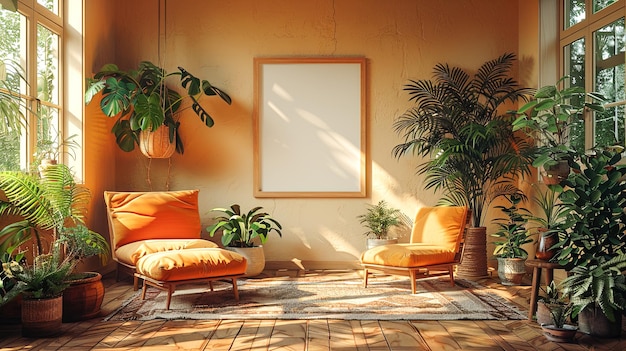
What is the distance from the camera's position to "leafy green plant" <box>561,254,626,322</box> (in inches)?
136

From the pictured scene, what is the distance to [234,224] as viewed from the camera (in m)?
5.76

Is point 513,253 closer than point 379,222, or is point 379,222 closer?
point 513,253

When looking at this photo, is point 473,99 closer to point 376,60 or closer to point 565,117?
point 376,60

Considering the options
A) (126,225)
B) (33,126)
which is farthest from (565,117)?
(33,126)

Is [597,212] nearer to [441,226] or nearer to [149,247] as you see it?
[441,226]

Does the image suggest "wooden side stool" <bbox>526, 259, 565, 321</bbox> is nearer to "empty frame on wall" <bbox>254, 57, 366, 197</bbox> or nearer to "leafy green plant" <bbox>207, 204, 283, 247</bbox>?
"leafy green plant" <bbox>207, 204, 283, 247</bbox>

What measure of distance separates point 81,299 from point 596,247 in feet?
10.8

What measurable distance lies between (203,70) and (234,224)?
1.80m

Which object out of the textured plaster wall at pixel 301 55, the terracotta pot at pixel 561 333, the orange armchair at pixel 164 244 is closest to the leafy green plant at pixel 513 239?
the textured plaster wall at pixel 301 55

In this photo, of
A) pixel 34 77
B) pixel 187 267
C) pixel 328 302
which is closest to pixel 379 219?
pixel 328 302

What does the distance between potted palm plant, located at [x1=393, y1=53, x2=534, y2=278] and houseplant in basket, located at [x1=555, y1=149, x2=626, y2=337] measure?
5.30ft

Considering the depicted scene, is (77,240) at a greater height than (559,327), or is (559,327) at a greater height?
(77,240)

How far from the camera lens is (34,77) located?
15.6ft

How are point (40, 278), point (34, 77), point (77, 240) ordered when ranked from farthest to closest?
point (34, 77)
point (77, 240)
point (40, 278)
